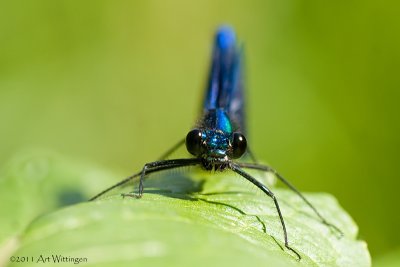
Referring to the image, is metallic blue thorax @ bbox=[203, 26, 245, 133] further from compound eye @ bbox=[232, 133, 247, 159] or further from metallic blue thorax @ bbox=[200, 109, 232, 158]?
compound eye @ bbox=[232, 133, 247, 159]

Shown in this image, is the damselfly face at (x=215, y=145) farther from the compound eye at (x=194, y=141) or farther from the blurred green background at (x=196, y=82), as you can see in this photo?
the blurred green background at (x=196, y=82)

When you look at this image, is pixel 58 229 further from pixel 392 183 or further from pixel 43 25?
pixel 43 25

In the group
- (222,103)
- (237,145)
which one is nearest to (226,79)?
(222,103)

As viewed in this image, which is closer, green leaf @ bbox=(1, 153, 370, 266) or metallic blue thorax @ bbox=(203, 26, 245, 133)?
green leaf @ bbox=(1, 153, 370, 266)

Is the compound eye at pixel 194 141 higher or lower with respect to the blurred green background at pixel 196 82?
higher

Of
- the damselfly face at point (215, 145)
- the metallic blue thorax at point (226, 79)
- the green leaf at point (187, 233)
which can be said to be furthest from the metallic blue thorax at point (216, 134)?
the metallic blue thorax at point (226, 79)

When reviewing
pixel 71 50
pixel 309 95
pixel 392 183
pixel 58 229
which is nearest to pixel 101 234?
pixel 58 229

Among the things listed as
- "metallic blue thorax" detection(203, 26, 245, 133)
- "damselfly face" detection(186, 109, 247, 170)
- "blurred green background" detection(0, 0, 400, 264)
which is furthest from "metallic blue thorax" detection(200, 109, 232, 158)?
"blurred green background" detection(0, 0, 400, 264)
